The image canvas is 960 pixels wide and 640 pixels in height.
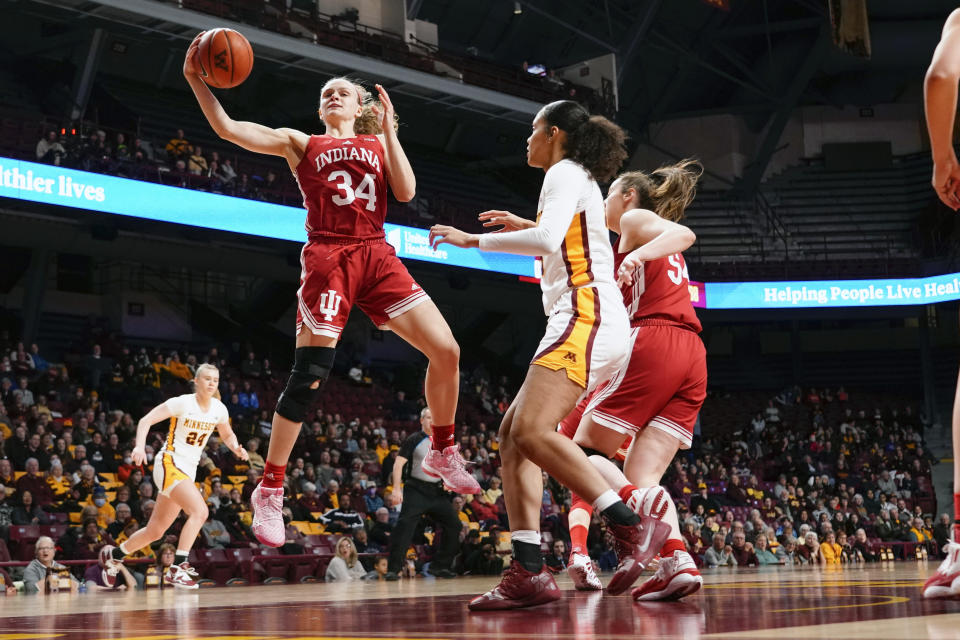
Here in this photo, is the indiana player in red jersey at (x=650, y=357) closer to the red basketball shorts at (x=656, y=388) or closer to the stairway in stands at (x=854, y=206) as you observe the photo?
the red basketball shorts at (x=656, y=388)

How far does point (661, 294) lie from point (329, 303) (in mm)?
1578

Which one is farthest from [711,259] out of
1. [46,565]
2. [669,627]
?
[669,627]

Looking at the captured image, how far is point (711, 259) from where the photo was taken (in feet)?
95.3

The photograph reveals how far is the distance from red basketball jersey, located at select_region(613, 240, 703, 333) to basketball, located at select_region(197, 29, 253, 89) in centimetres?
216

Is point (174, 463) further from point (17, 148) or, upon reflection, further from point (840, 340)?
point (840, 340)

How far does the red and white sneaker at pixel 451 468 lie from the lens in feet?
17.0

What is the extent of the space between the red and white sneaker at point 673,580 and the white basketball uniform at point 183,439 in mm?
5361

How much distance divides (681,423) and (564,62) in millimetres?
24264

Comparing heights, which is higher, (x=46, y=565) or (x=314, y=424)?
(x=314, y=424)

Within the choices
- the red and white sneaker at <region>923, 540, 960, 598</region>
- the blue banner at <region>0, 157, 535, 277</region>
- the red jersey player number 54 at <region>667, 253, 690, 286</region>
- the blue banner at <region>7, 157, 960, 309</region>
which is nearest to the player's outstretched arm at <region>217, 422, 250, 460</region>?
the red jersey player number 54 at <region>667, 253, 690, 286</region>

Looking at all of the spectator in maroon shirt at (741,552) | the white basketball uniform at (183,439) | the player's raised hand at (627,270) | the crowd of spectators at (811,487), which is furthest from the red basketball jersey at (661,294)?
the spectator in maroon shirt at (741,552)

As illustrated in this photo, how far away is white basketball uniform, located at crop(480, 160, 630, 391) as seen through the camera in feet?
13.2

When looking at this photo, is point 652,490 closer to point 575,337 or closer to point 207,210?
point 575,337

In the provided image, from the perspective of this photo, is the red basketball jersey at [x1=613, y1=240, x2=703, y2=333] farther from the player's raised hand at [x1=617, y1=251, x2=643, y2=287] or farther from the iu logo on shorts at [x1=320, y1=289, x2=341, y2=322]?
the iu logo on shorts at [x1=320, y1=289, x2=341, y2=322]
